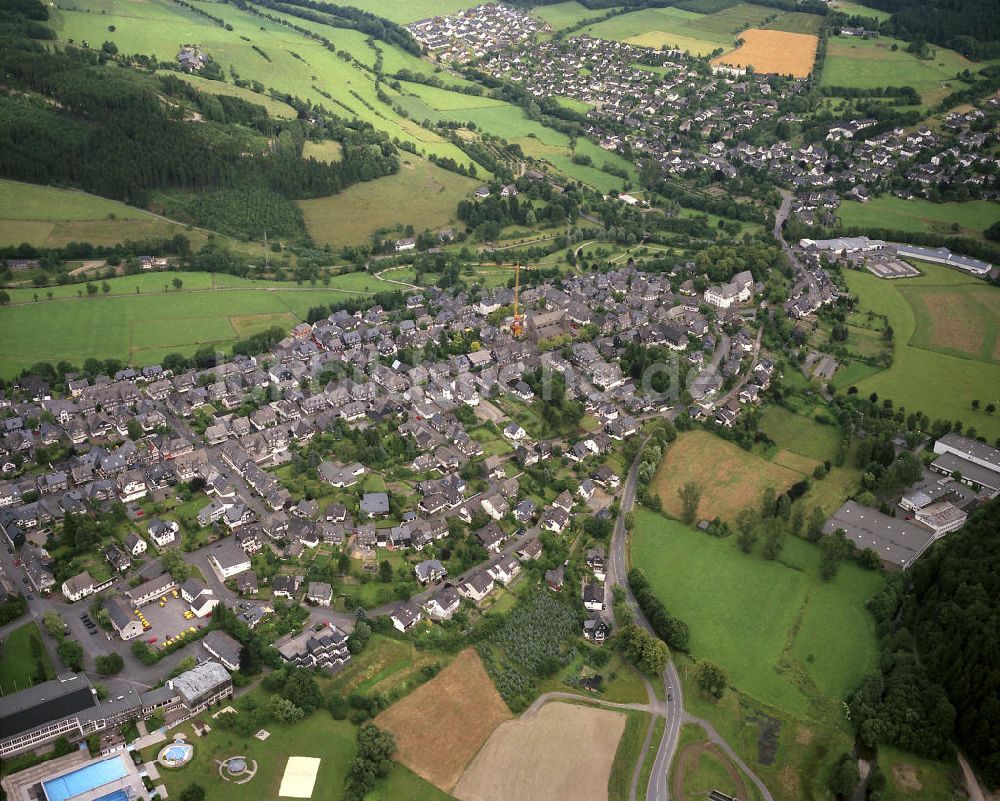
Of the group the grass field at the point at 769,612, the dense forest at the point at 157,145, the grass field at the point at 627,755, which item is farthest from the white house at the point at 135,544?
the dense forest at the point at 157,145

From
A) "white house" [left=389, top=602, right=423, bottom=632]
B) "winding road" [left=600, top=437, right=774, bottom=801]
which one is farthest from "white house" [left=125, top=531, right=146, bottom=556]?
"winding road" [left=600, top=437, right=774, bottom=801]

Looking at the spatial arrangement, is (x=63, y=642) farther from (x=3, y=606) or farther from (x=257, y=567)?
(x=257, y=567)

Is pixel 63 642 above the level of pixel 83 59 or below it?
below

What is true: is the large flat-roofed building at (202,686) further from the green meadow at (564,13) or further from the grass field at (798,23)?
the grass field at (798,23)

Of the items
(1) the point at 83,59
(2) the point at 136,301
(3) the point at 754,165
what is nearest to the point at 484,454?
(2) the point at 136,301

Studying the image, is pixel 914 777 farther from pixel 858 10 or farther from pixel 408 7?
pixel 408 7
